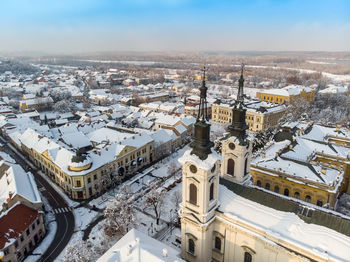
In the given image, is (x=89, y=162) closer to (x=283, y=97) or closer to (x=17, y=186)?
(x=17, y=186)

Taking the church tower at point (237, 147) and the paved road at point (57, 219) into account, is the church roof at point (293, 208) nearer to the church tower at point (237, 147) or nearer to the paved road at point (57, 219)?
the church tower at point (237, 147)

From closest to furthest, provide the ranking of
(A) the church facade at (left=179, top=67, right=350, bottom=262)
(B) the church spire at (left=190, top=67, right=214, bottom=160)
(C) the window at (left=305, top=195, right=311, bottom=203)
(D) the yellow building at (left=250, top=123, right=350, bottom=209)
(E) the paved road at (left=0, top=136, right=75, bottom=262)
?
(A) the church facade at (left=179, top=67, right=350, bottom=262) < (B) the church spire at (left=190, top=67, right=214, bottom=160) < (E) the paved road at (left=0, top=136, right=75, bottom=262) < (D) the yellow building at (left=250, top=123, right=350, bottom=209) < (C) the window at (left=305, top=195, right=311, bottom=203)

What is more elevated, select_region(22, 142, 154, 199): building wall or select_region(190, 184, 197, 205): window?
select_region(190, 184, 197, 205): window

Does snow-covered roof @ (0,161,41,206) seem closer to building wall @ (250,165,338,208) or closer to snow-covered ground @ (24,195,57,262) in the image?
snow-covered ground @ (24,195,57,262)

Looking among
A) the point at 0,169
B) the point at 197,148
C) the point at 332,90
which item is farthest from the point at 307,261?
the point at 332,90

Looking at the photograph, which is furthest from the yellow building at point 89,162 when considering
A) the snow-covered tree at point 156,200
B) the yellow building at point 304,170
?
the yellow building at point 304,170

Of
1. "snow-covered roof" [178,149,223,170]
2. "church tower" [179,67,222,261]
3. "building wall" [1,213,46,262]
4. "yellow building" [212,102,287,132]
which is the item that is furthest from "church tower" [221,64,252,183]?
"yellow building" [212,102,287,132]

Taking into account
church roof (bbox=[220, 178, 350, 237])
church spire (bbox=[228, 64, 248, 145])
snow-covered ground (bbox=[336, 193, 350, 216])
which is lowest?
snow-covered ground (bbox=[336, 193, 350, 216])
